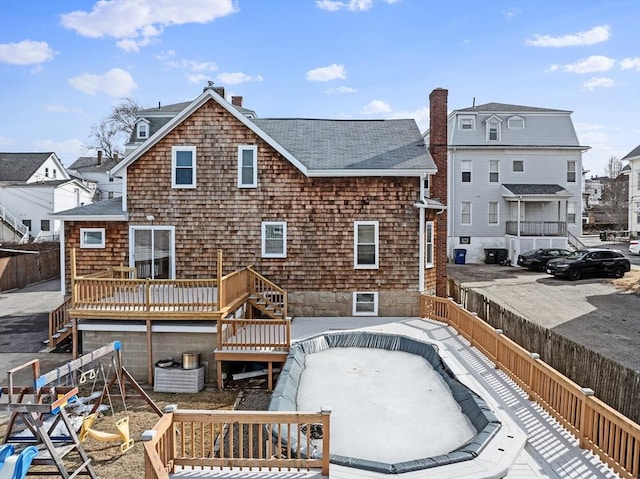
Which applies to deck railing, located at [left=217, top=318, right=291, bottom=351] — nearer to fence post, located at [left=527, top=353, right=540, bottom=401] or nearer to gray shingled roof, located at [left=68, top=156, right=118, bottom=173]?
fence post, located at [left=527, top=353, right=540, bottom=401]

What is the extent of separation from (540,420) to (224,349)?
23.8 ft

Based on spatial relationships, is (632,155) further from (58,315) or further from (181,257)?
(58,315)

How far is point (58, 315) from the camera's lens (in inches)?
562

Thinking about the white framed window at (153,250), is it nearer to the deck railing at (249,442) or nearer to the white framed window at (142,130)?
the deck railing at (249,442)

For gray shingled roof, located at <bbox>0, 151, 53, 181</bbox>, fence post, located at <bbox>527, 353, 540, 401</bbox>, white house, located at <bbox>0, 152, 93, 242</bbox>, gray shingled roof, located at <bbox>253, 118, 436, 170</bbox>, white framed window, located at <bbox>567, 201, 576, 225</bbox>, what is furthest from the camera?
gray shingled roof, located at <bbox>0, 151, 53, 181</bbox>

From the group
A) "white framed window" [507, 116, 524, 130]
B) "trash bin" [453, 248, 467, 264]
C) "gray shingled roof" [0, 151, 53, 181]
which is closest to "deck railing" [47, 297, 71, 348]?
"trash bin" [453, 248, 467, 264]

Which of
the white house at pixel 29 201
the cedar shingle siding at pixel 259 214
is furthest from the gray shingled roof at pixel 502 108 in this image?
the white house at pixel 29 201

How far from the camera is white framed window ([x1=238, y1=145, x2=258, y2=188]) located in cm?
1520

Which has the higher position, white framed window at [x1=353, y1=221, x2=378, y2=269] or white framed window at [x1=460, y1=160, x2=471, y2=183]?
white framed window at [x1=460, y1=160, x2=471, y2=183]

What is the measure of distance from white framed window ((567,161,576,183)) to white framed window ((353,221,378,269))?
21660mm

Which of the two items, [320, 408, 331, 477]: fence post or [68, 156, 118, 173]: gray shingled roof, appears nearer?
[320, 408, 331, 477]: fence post

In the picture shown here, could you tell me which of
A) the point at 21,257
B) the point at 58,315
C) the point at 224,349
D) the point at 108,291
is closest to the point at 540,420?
the point at 224,349

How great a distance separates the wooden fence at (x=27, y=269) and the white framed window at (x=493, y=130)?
28540mm

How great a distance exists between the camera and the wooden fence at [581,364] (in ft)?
23.3
